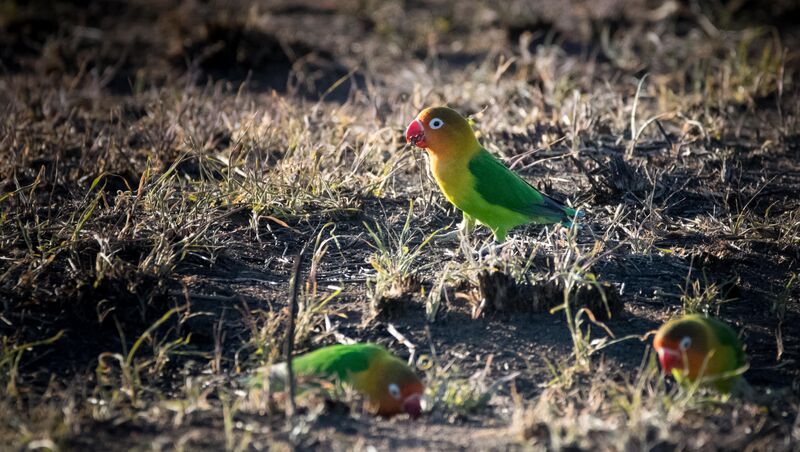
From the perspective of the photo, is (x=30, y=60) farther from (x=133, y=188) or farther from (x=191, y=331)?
(x=191, y=331)

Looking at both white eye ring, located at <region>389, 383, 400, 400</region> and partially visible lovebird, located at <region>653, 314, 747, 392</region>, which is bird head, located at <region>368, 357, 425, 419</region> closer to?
white eye ring, located at <region>389, 383, 400, 400</region>

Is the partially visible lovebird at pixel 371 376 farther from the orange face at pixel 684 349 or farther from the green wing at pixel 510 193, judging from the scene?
the green wing at pixel 510 193

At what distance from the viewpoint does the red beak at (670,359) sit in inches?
125

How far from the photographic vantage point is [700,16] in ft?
28.4

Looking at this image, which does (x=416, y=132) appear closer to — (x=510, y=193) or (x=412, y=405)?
(x=510, y=193)

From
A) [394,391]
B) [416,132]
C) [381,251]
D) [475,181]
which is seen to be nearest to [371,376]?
[394,391]

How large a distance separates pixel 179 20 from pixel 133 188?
10.3ft

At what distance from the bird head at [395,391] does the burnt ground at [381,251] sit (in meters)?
0.06

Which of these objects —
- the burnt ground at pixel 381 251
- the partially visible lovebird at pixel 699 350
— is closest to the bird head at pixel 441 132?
the burnt ground at pixel 381 251

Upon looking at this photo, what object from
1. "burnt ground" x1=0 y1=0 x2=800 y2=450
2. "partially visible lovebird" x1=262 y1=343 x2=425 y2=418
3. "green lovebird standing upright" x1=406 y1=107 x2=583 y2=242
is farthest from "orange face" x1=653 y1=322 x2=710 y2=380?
"green lovebird standing upright" x1=406 y1=107 x2=583 y2=242

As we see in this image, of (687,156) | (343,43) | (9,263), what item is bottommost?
(9,263)

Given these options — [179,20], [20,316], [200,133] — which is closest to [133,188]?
[200,133]

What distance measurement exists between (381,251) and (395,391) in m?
1.06

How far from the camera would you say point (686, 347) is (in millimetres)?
3160
